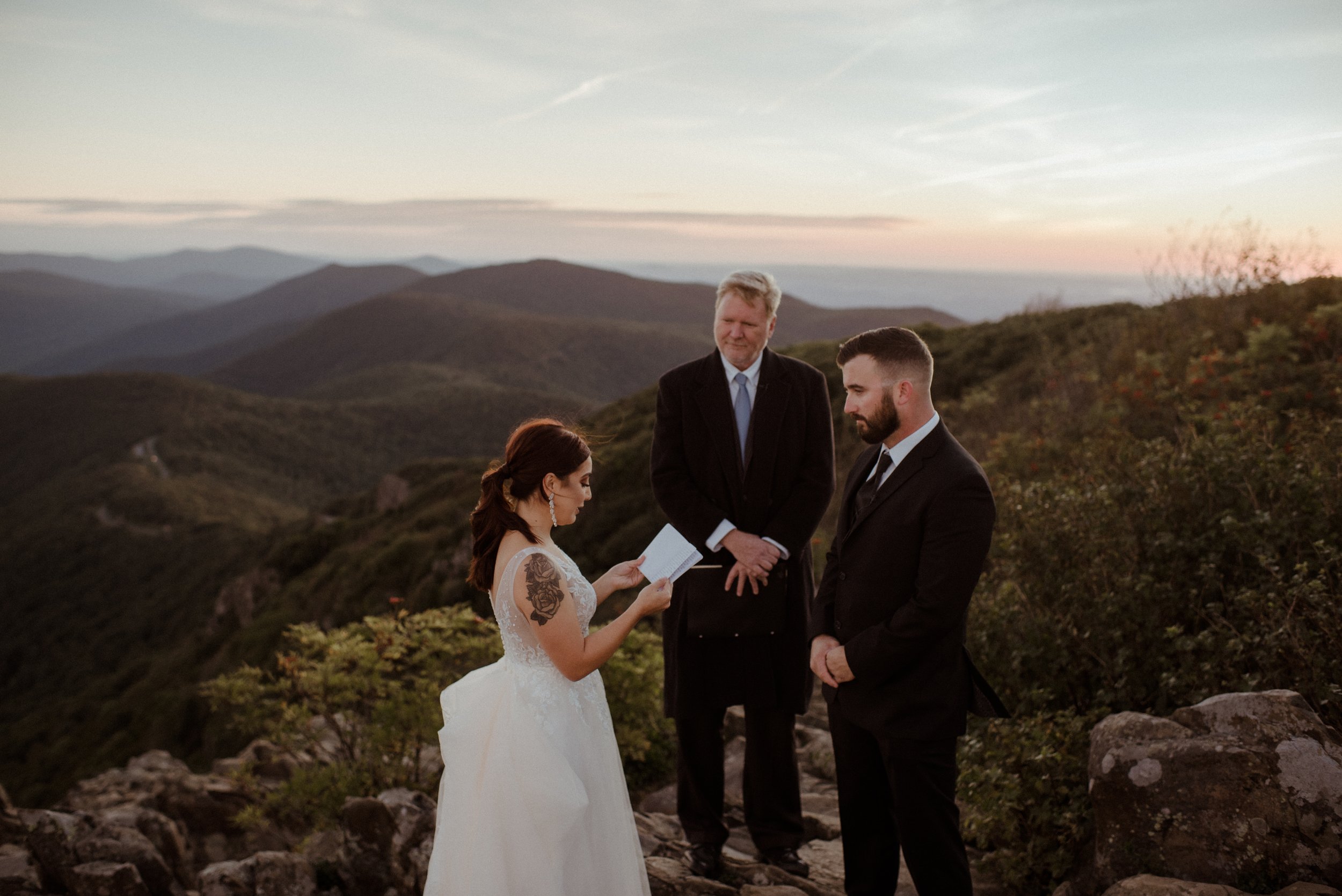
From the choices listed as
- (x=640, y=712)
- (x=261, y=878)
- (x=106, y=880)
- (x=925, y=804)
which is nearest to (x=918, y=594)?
(x=925, y=804)

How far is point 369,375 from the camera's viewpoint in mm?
140750

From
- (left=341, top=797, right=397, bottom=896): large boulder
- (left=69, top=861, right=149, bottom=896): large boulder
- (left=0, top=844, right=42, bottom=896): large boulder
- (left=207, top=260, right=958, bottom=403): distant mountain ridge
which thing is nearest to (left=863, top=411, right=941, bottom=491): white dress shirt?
(left=341, top=797, right=397, bottom=896): large boulder

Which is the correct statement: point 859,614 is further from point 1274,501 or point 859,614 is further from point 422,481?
point 422,481

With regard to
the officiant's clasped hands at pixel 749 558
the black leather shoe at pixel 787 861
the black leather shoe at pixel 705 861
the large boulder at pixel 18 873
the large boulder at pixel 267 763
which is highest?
the officiant's clasped hands at pixel 749 558

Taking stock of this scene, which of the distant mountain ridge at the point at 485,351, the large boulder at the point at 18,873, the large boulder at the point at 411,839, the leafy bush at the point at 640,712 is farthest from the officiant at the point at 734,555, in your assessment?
the distant mountain ridge at the point at 485,351

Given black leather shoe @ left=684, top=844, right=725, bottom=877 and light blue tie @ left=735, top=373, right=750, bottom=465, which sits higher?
light blue tie @ left=735, top=373, right=750, bottom=465

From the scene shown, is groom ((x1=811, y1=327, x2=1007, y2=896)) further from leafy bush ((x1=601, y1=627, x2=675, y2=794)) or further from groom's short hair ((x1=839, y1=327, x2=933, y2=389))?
leafy bush ((x1=601, y1=627, x2=675, y2=794))

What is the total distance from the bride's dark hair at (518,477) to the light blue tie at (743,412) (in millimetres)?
1039

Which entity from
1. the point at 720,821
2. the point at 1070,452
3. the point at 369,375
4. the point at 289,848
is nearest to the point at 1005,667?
the point at 720,821

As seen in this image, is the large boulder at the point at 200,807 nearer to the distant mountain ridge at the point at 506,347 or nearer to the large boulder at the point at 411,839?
the large boulder at the point at 411,839

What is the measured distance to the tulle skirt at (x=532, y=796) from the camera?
9.01 ft

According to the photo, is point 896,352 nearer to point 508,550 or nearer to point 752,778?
point 508,550

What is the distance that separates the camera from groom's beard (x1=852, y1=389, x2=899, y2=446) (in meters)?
2.81

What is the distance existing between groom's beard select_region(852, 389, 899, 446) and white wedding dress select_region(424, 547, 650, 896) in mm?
1159
